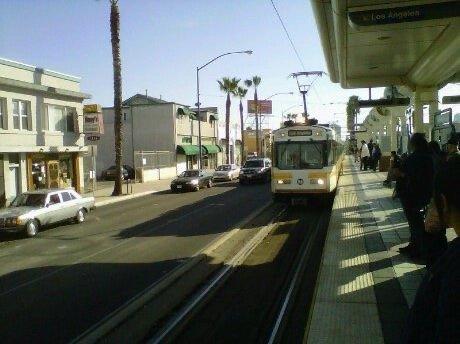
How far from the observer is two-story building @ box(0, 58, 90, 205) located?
23953 mm

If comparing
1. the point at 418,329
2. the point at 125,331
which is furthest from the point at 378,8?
the point at 418,329

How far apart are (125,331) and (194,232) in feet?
25.8

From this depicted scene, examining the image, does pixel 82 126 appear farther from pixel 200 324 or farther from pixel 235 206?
pixel 200 324

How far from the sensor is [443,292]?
183 centimetres

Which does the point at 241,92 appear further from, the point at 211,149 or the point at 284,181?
the point at 284,181

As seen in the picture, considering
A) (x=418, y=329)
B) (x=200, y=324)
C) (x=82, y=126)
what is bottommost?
(x=200, y=324)

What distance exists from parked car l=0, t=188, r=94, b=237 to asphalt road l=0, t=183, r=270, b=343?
1.23ft

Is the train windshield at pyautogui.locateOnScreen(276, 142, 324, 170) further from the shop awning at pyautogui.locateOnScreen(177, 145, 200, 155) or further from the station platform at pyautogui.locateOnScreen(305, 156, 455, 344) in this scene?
the shop awning at pyautogui.locateOnScreen(177, 145, 200, 155)

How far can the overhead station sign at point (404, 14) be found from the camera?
289 inches

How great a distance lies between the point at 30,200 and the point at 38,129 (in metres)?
10.8

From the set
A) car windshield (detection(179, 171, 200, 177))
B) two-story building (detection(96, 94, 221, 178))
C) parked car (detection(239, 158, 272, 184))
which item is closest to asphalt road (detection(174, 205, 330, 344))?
car windshield (detection(179, 171, 200, 177))

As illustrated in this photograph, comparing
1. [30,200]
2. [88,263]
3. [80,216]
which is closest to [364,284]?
[88,263]

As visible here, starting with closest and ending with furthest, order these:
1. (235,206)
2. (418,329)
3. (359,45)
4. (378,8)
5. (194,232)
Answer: (418,329) < (378,8) < (359,45) < (194,232) < (235,206)

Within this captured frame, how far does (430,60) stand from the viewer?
40.3 feet
